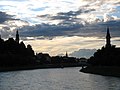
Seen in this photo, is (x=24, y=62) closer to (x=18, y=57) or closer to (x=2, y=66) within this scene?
(x=18, y=57)

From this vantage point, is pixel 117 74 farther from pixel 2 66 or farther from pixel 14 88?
pixel 2 66

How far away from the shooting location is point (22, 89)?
68938 mm

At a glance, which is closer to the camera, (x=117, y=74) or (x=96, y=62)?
(x=117, y=74)

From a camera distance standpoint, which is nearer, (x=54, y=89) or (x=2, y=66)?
(x=54, y=89)

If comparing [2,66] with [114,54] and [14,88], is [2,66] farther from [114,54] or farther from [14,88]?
[14,88]

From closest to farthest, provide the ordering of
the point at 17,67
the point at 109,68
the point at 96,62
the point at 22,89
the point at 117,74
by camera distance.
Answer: the point at 22,89 < the point at 117,74 < the point at 109,68 < the point at 96,62 < the point at 17,67

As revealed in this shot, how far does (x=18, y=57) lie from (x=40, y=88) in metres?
116

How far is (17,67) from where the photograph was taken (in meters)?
184

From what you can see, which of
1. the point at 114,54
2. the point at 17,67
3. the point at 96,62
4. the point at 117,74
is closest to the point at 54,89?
the point at 117,74

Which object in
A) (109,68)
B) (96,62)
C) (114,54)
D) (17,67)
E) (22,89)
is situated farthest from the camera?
(17,67)

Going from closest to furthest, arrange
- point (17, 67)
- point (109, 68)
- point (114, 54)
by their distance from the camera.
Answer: point (109, 68) < point (114, 54) < point (17, 67)

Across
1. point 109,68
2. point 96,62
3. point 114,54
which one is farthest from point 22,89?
point 96,62

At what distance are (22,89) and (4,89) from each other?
301cm

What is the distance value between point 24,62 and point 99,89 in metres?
127
